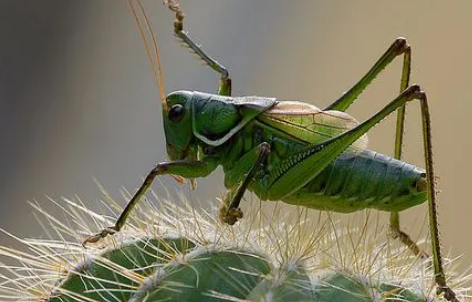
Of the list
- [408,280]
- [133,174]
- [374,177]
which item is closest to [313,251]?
[408,280]

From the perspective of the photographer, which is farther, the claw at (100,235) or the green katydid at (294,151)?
the green katydid at (294,151)

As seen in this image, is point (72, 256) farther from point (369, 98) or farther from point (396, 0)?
point (396, 0)

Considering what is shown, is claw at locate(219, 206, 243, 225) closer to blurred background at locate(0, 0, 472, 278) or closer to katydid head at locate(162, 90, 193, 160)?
katydid head at locate(162, 90, 193, 160)

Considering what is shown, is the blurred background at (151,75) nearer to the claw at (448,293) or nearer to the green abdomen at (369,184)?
the green abdomen at (369,184)

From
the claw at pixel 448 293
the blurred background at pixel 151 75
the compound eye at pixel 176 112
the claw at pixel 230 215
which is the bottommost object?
the blurred background at pixel 151 75

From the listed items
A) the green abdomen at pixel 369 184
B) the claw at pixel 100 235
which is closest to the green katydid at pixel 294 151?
the green abdomen at pixel 369 184

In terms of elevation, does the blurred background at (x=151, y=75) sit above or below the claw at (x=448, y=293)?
below

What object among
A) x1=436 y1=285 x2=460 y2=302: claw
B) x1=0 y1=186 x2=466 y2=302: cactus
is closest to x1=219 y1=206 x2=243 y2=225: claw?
x1=0 y1=186 x2=466 y2=302: cactus

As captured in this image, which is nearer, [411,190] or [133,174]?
[411,190]
